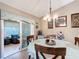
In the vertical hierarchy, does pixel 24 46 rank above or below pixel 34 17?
below

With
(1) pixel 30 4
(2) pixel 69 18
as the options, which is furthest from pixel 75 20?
(1) pixel 30 4

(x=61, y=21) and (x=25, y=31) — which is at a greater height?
(x=61, y=21)

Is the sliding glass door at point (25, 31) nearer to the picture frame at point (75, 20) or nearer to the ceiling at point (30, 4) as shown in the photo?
the ceiling at point (30, 4)

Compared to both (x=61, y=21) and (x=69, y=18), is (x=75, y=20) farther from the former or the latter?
(x=61, y=21)

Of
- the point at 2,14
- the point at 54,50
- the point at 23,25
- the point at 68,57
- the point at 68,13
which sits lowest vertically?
the point at 68,57

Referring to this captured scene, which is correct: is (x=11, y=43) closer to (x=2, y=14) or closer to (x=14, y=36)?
(x=14, y=36)

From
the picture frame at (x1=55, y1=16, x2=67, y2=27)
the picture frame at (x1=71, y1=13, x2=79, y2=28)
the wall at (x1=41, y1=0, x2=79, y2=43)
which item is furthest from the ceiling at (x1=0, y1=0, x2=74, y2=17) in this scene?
the picture frame at (x1=55, y1=16, x2=67, y2=27)

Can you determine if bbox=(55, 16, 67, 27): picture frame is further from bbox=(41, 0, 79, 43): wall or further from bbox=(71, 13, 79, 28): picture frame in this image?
bbox=(71, 13, 79, 28): picture frame

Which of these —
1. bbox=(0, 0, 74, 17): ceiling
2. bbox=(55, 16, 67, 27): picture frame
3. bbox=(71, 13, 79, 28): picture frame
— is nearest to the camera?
bbox=(0, 0, 74, 17): ceiling

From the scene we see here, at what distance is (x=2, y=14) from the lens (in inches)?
149

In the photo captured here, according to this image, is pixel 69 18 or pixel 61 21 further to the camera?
pixel 61 21

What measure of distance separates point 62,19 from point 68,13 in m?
0.50

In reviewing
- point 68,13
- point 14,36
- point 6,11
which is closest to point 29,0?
point 6,11

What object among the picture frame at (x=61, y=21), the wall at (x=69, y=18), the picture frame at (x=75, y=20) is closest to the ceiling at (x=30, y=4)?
the wall at (x=69, y=18)
